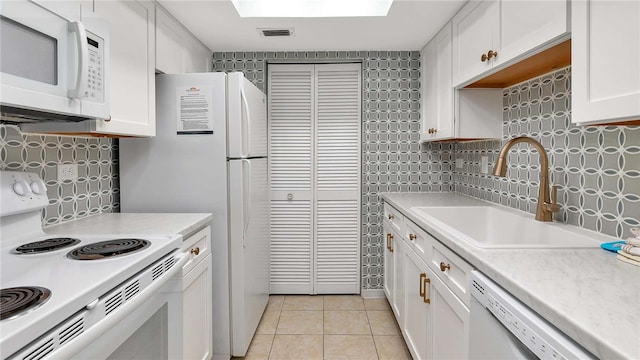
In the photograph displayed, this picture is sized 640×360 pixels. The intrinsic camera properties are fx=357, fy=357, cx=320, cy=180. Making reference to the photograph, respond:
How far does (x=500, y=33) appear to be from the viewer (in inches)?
64.2

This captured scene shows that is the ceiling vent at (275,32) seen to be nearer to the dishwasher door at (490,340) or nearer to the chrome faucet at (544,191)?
the chrome faucet at (544,191)

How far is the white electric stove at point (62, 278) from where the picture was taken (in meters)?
0.75

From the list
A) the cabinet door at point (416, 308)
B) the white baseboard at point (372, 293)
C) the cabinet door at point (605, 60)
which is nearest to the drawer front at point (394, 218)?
the cabinet door at point (416, 308)

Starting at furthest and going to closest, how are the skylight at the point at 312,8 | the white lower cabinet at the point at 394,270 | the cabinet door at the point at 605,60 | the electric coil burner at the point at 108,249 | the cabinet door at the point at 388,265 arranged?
the cabinet door at the point at 388,265 < the white lower cabinet at the point at 394,270 < the skylight at the point at 312,8 < the electric coil burner at the point at 108,249 < the cabinet door at the point at 605,60

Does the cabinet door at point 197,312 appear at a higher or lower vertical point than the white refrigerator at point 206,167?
lower

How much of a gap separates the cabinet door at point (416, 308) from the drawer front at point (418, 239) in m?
0.04

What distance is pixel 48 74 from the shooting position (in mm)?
1126

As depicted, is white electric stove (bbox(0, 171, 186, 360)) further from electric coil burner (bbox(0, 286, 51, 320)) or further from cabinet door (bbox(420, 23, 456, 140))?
cabinet door (bbox(420, 23, 456, 140))

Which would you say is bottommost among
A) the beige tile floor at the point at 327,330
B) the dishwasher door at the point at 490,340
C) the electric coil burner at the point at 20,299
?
the beige tile floor at the point at 327,330

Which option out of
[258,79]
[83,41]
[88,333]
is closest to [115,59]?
[83,41]

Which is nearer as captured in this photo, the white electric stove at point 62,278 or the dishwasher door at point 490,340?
the white electric stove at point 62,278

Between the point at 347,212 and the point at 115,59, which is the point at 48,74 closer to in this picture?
the point at 115,59

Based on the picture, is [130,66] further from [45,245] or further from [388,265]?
[388,265]

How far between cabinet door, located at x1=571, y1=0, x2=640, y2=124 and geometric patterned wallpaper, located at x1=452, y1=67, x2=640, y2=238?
376mm
